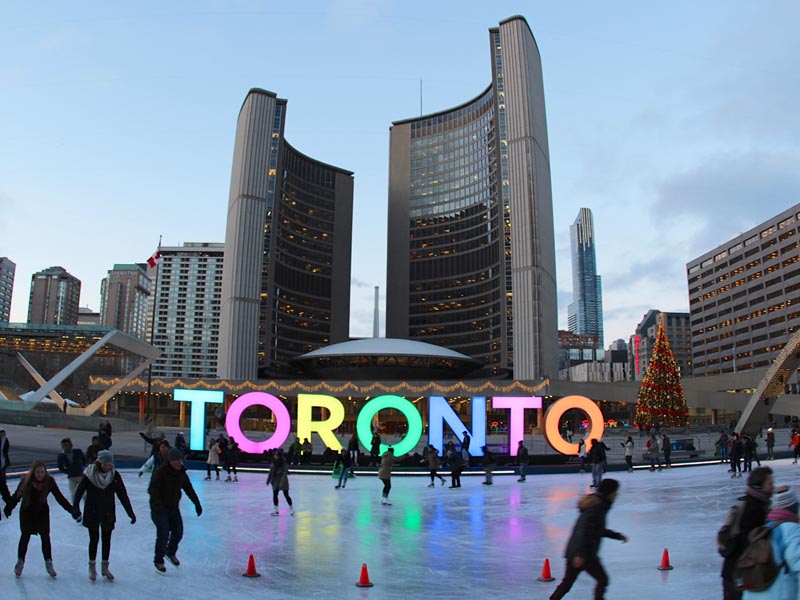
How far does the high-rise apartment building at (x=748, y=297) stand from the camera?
406 feet

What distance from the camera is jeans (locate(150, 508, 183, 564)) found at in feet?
31.9

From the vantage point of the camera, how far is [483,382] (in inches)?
3238

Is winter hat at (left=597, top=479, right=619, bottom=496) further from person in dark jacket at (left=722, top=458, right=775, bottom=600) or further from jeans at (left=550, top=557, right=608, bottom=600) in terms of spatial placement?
person in dark jacket at (left=722, top=458, right=775, bottom=600)

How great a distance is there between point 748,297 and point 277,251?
3796 inches

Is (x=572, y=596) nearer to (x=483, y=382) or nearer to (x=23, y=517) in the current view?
(x=23, y=517)

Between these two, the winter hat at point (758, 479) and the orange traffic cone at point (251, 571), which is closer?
the winter hat at point (758, 479)

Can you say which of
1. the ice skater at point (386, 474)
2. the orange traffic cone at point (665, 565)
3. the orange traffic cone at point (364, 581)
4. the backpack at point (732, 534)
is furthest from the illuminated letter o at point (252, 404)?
the backpack at point (732, 534)

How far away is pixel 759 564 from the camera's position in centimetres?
538

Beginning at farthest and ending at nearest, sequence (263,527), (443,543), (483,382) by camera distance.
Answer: (483,382) < (263,527) < (443,543)

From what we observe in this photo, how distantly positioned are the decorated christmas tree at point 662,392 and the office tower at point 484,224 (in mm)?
38045

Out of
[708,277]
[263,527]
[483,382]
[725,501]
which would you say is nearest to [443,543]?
[263,527]

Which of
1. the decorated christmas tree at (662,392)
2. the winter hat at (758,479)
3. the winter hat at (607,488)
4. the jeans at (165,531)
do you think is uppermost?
the decorated christmas tree at (662,392)

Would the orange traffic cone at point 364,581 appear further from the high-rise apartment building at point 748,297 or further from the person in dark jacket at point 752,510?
the high-rise apartment building at point 748,297

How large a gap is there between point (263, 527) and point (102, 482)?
548cm
